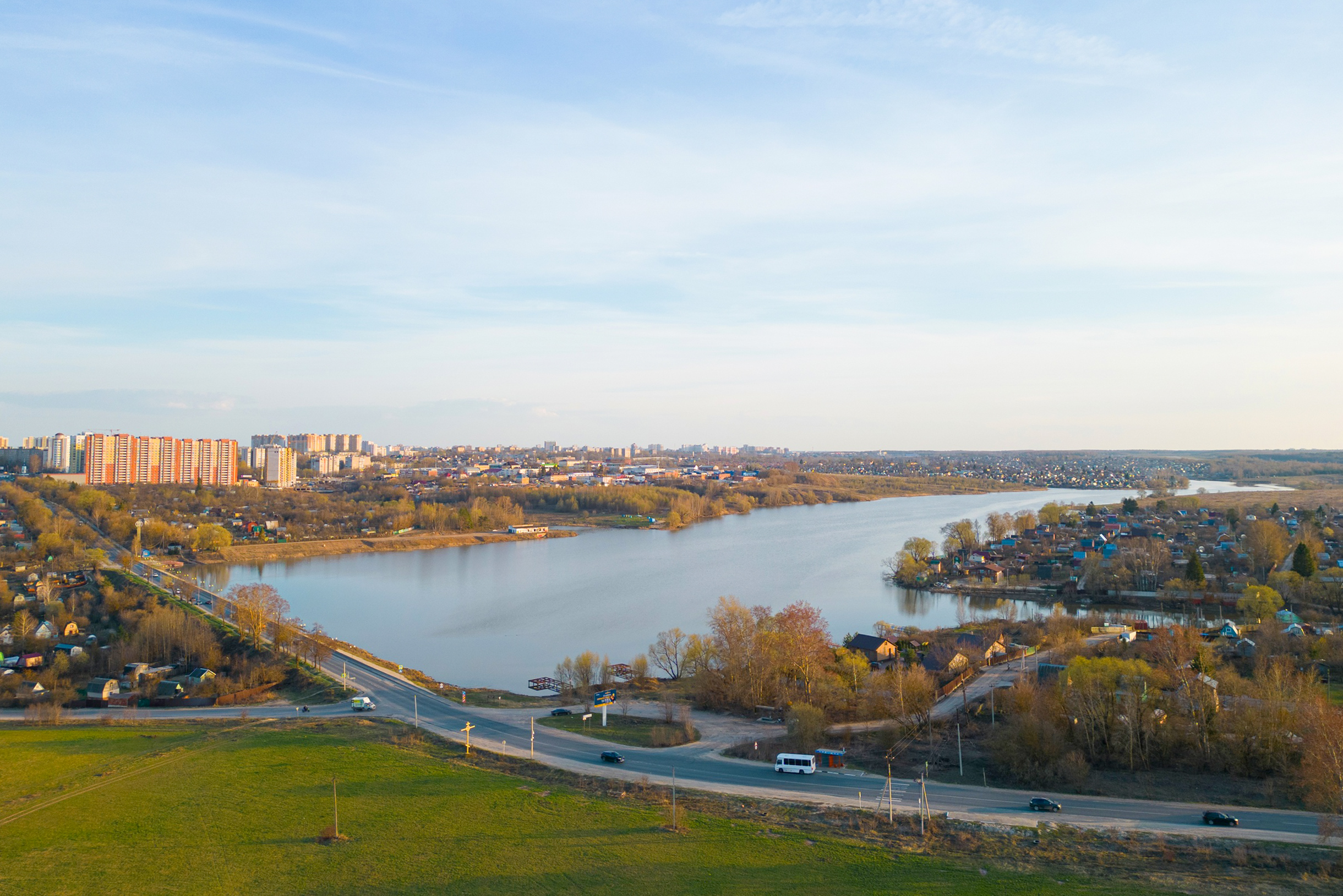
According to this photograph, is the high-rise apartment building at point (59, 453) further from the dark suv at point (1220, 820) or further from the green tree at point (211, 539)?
the dark suv at point (1220, 820)

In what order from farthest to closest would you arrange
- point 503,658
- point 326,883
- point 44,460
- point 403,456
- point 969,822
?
point 403,456 < point 44,460 < point 503,658 < point 969,822 < point 326,883

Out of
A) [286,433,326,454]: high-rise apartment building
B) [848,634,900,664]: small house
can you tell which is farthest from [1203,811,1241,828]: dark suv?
[286,433,326,454]: high-rise apartment building

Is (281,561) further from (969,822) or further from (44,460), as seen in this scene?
(44,460)

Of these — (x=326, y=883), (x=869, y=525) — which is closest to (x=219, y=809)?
(x=326, y=883)

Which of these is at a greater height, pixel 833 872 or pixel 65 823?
pixel 833 872

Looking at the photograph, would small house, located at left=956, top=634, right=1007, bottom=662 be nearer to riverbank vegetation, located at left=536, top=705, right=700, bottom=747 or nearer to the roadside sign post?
riverbank vegetation, located at left=536, top=705, right=700, bottom=747

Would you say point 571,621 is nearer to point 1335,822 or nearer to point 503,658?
point 503,658

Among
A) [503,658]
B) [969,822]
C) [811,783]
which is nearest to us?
[969,822]

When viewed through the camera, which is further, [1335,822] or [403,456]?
[403,456]
